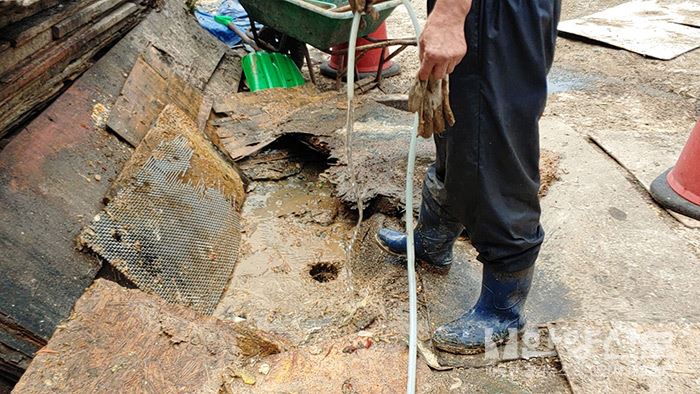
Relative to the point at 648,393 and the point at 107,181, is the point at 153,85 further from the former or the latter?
the point at 648,393

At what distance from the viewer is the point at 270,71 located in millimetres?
4594

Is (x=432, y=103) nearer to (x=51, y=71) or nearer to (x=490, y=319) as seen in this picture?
(x=490, y=319)

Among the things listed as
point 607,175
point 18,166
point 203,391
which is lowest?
point 607,175

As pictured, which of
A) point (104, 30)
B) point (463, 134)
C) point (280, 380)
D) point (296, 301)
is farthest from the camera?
point (104, 30)

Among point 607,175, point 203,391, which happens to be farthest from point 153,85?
point 607,175

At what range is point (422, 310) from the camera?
7.22 ft

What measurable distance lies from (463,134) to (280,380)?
108cm

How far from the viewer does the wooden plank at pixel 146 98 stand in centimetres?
293

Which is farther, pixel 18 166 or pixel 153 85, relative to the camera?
pixel 153 85

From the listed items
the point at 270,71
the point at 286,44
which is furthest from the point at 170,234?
the point at 286,44

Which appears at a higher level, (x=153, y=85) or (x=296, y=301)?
(x=153, y=85)

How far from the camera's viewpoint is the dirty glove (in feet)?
4.94

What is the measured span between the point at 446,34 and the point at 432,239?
3.62 feet

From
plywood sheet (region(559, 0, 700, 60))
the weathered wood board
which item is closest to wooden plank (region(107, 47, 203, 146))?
the weathered wood board
